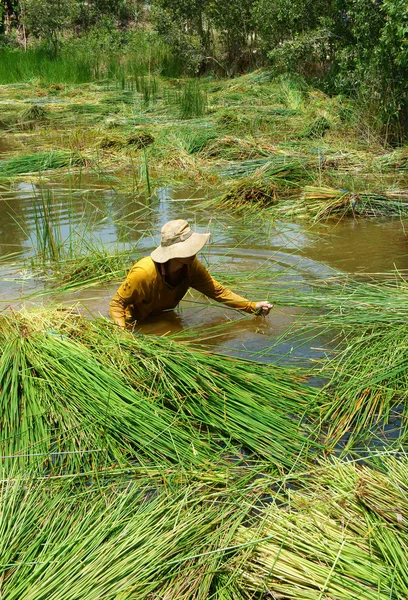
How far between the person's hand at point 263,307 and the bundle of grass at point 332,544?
4.64 ft

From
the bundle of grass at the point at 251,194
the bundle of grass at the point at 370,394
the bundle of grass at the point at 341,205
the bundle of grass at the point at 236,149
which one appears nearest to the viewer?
the bundle of grass at the point at 370,394

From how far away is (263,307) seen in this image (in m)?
3.70

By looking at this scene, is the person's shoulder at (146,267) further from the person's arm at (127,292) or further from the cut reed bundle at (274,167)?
the cut reed bundle at (274,167)

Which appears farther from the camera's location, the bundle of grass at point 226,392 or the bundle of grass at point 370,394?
the bundle of grass at point 370,394

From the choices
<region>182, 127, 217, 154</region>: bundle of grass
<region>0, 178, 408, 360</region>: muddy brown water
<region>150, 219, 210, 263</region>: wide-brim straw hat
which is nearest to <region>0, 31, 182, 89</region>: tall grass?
<region>182, 127, 217, 154</region>: bundle of grass

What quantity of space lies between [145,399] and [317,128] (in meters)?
6.21

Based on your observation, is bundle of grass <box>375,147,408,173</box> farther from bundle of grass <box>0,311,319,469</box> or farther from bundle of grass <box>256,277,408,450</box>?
bundle of grass <box>0,311,319,469</box>

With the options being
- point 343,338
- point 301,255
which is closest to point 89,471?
point 343,338

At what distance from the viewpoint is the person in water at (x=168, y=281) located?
11.3ft

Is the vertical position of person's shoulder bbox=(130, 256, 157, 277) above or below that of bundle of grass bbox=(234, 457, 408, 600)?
above

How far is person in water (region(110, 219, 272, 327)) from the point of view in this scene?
343cm

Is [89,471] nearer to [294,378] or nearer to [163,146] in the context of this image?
[294,378]

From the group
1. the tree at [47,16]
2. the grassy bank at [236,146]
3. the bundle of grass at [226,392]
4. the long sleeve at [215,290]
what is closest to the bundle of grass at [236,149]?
the grassy bank at [236,146]

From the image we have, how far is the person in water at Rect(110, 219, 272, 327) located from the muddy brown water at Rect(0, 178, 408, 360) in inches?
5.9
